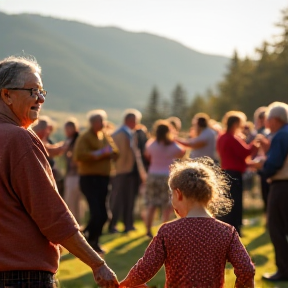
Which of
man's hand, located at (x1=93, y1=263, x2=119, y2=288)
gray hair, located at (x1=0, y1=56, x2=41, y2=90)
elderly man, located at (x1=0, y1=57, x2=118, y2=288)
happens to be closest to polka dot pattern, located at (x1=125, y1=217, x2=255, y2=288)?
man's hand, located at (x1=93, y1=263, x2=119, y2=288)

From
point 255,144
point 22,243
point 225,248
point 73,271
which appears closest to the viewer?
point 22,243

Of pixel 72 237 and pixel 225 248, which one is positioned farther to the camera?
pixel 225 248

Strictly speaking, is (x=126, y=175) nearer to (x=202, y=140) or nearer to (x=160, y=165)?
(x=160, y=165)

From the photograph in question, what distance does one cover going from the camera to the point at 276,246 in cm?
911

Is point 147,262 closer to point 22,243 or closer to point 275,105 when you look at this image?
point 22,243

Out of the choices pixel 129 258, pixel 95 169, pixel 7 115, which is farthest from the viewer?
pixel 95 169

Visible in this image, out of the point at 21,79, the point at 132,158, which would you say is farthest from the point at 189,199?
the point at 132,158

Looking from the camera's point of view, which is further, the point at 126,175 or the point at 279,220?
the point at 126,175

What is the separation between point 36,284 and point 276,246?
559 centimetres

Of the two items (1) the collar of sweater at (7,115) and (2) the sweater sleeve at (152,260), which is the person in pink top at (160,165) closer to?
(2) the sweater sleeve at (152,260)

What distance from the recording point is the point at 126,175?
14414 mm

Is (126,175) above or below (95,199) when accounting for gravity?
below

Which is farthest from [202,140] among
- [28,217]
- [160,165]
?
[28,217]

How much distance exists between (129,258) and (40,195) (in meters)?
7.10
